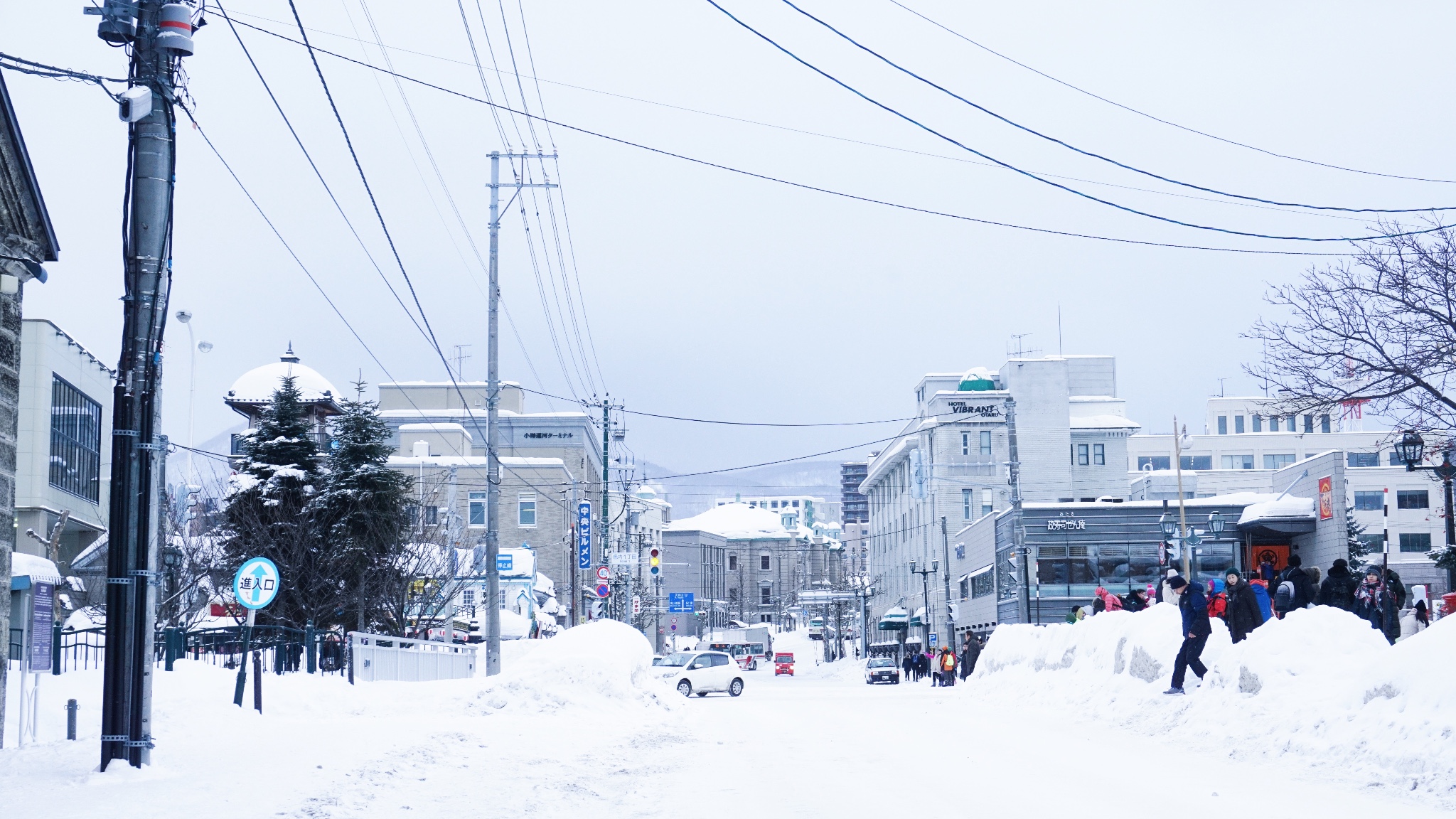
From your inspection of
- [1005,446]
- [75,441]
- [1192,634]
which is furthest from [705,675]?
[1005,446]

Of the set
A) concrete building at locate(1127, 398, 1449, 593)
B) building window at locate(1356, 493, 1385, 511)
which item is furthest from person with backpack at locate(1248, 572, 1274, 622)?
building window at locate(1356, 493, 1385, 511)

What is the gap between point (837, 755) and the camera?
1509 centimetres

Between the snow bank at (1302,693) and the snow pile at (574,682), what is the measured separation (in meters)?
7.48

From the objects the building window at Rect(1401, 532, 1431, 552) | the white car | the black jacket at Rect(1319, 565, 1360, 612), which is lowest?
the white car

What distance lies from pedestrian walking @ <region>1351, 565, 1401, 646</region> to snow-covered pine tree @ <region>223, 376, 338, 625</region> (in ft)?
78.1

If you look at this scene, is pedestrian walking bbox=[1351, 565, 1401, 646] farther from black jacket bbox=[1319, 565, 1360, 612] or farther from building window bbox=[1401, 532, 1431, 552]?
building window bbox=[1401, 532, 1431, 552]

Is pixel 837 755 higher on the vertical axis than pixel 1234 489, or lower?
lower

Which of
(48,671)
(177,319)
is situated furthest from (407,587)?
(48,671)

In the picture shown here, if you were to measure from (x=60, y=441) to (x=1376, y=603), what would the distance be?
2964 centimetres

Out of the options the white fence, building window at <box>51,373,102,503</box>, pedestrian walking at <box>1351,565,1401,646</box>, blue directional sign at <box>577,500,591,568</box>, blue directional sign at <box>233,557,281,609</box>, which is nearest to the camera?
blue directional sign at <box>233,557,281,609</box>

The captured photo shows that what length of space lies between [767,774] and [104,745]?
19.4 ft

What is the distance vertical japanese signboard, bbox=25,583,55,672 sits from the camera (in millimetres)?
13914

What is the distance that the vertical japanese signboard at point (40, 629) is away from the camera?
45.6 feet

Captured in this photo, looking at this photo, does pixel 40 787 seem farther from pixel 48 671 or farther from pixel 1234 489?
pixel 1234 489
